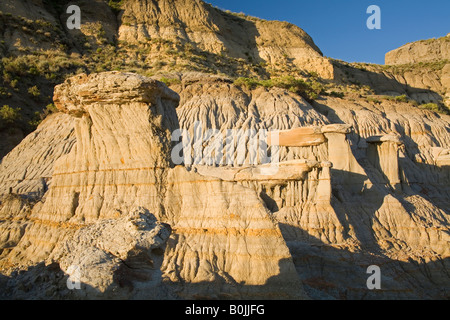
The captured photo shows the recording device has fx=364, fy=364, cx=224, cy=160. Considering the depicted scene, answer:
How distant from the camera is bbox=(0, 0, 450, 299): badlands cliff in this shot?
7.25m

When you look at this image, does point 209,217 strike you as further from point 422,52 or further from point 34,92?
point 422,52

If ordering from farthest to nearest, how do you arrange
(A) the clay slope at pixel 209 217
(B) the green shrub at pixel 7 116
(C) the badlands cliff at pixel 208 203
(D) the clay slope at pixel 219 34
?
(D) the clay slope at pixel 219 34, (B) the green shrub at pixel 7 116, (A) the clay slope at pixel 209 217, (C) the badlands cliff at pixel 208 203

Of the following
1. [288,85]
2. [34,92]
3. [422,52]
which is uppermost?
[422,52]

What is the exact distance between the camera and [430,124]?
34.0 m

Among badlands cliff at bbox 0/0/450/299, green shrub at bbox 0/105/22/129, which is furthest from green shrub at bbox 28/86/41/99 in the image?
badlands cliff at bbox 0/0/450/299

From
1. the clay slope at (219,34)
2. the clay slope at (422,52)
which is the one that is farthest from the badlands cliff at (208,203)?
the clay slope at (422,52)

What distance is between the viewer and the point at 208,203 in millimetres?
10031

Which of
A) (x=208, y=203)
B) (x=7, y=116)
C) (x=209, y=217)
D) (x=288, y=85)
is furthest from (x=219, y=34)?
(x=209, y=217)

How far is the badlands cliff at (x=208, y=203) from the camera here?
725 centimetres

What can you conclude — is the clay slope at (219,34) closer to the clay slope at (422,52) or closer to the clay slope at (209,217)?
the clay slope at (422,52)

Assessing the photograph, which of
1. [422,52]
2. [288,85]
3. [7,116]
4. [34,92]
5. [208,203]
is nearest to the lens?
[208,203]

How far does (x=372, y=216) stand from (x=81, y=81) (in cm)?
1313

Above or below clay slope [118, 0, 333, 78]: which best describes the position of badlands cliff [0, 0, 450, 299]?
below

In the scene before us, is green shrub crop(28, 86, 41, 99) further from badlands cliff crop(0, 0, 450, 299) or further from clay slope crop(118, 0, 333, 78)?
clay slope crop(118, 0, 333, 78)
